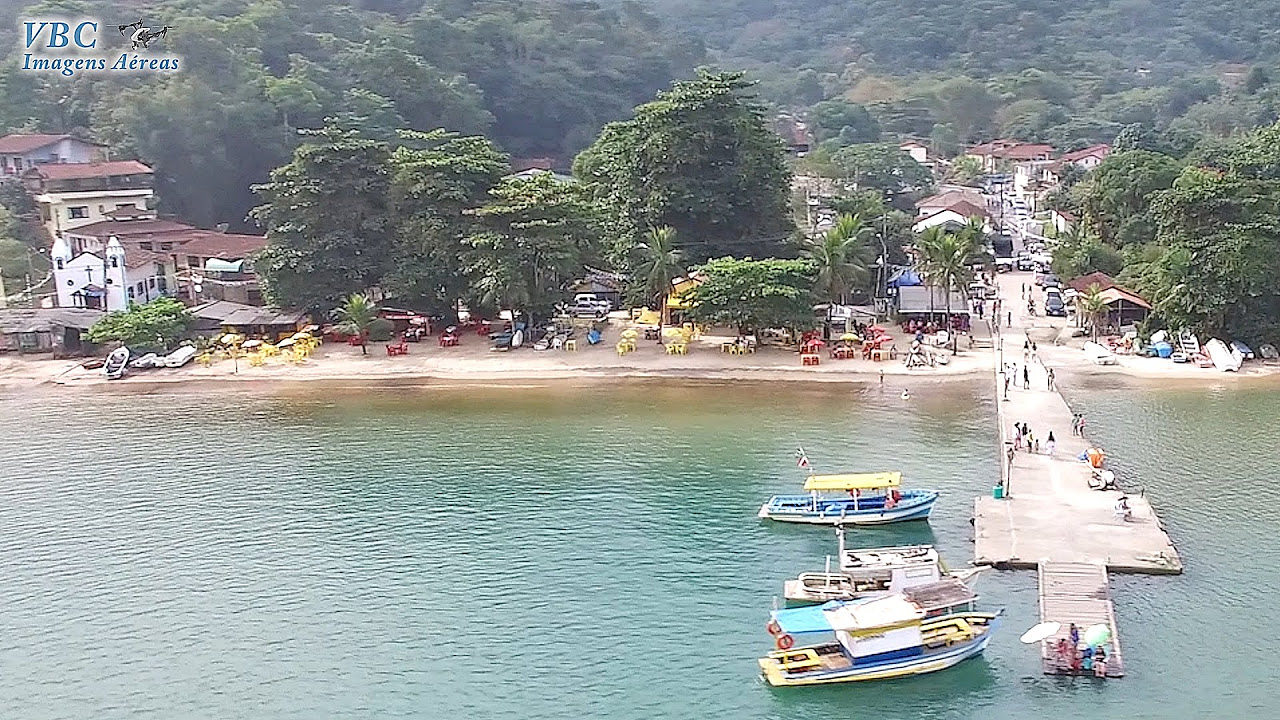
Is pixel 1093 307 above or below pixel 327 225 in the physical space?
below

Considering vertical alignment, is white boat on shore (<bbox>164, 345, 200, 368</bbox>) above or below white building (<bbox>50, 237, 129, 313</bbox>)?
below

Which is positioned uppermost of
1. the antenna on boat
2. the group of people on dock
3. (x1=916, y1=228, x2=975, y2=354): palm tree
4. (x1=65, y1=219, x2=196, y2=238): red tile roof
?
(x1=65, y1=219, x2=196, y2=238): red tile roof

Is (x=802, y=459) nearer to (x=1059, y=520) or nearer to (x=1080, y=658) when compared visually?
(x=1059, y=520)

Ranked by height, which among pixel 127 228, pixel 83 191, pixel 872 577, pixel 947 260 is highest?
pixel 83 191

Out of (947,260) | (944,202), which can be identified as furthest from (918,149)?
(947,260)

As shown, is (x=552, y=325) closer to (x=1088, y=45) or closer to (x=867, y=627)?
(x=867, y=627)

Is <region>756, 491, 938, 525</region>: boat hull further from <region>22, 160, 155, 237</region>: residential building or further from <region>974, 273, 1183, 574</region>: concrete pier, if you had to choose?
<region>22, 160, 155, 237</region>: residential building

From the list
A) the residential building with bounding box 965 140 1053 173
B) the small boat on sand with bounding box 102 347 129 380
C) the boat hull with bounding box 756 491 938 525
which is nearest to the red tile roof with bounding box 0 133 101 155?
the small boat on sand with bounding box 102 347 129 380

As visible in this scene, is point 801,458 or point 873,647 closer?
point 873,647

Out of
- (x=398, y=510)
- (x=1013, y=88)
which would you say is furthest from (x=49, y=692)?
(x=1013, y=88)
